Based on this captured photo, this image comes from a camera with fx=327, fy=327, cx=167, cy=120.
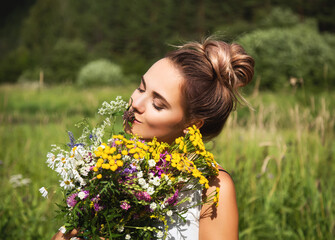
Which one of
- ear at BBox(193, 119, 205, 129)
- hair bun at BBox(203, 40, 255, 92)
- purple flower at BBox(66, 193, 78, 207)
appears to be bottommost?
purple flower at BBox(66, 193, 78, 207)

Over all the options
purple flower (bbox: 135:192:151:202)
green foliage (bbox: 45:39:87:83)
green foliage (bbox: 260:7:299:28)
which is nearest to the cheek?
purple flower (bbox: 135:192:151:202)

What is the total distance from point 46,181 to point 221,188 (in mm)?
2522

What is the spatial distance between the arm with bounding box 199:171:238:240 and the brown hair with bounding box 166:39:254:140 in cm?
35

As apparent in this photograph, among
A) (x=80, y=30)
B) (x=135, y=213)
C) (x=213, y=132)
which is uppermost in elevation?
(x=80, y=30)

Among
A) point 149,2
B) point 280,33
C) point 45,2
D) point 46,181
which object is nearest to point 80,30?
point 45,2

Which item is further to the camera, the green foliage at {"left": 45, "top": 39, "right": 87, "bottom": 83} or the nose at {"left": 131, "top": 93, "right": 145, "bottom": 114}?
the green foliage at {"left": 45, "top": 39, "right": 87, "bottom": 83}

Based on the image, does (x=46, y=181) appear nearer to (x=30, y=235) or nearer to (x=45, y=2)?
(x=30, y=235)

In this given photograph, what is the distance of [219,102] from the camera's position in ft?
5.24

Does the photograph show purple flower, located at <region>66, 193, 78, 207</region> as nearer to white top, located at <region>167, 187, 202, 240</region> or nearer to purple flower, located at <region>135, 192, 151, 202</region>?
purple flower, located at <region>135, 192, 151, 202</region>

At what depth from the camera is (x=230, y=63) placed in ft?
5.21

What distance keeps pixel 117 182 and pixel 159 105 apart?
0.50m

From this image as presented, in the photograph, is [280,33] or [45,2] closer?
[280,33]

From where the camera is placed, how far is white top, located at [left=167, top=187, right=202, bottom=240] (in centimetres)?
142

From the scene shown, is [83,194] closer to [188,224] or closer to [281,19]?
[188,224]
